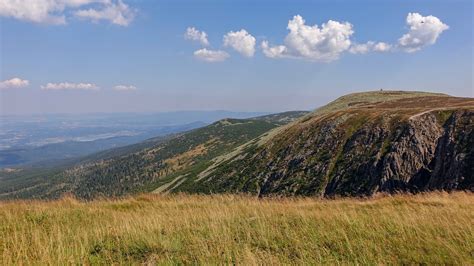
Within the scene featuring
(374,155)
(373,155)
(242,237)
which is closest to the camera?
(242,237)

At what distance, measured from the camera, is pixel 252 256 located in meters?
7.14

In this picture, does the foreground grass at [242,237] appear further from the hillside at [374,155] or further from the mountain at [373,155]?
the hillside at [374,155]

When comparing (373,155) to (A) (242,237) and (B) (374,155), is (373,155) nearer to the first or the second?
(B) (374,155)

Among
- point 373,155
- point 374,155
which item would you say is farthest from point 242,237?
point 373,155

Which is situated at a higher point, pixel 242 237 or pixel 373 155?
pixel 242 237

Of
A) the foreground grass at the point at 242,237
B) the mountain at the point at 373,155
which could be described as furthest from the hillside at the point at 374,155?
the foreground grass at the point at 242,237

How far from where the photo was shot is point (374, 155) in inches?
2418

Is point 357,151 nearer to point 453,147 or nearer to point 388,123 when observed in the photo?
point 388,123

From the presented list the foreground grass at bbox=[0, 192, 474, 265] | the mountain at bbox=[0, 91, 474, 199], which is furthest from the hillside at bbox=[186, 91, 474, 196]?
the foreground grass at bbox=[0, 192, 474, 265]

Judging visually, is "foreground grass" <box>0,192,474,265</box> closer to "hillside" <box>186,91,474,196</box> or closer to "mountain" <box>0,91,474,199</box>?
"mountain" <box>0,91,474,199</box>

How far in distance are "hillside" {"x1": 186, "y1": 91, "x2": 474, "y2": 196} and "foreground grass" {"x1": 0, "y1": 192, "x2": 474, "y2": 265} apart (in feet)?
123

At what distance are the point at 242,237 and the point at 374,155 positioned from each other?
57356 mm

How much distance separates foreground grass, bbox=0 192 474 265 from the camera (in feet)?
25.1

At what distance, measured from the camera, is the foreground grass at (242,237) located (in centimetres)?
764
